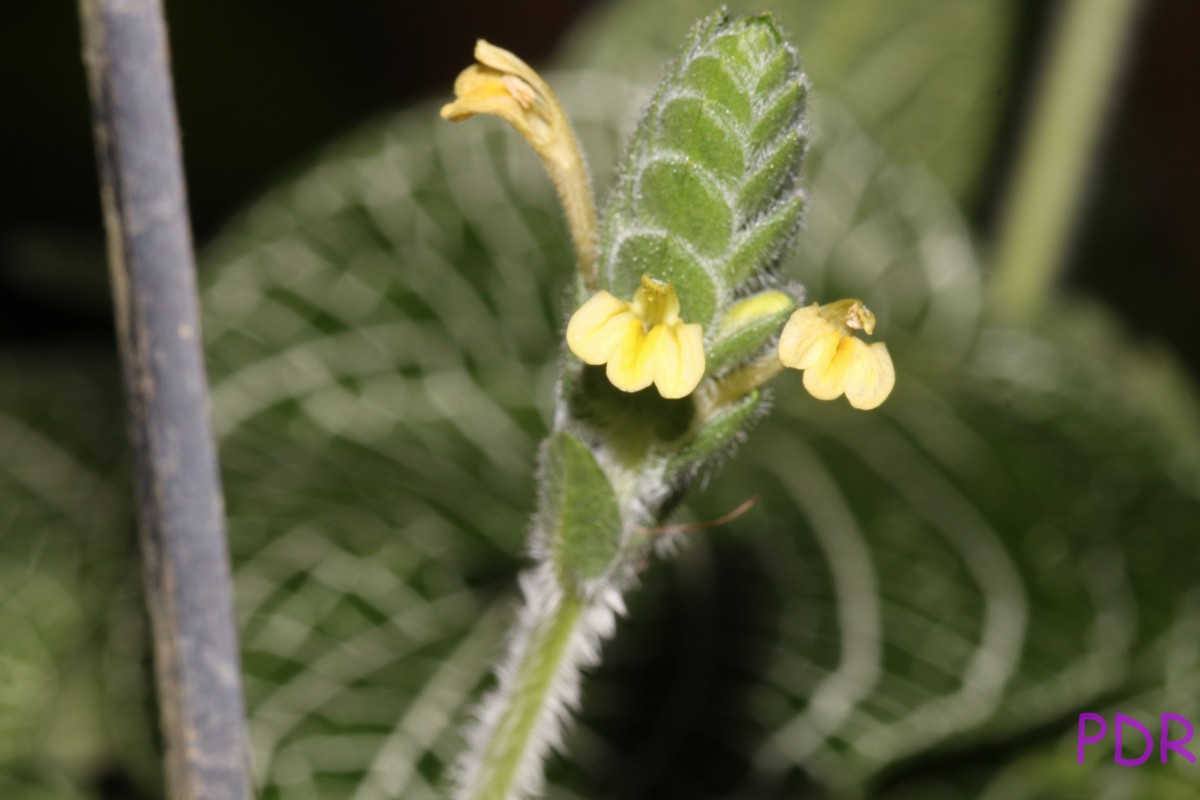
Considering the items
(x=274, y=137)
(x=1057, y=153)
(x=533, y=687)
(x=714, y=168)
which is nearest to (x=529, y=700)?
(x=533, y=687)

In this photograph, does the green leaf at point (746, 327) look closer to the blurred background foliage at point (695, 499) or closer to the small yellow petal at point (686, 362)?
the small yellow petal at point (686, 362)

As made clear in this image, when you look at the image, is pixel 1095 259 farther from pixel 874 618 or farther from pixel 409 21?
pixel 409 21

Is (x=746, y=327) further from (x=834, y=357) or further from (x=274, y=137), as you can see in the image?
(x=274, y=137)

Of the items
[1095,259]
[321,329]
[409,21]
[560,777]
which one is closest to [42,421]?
[321,329]

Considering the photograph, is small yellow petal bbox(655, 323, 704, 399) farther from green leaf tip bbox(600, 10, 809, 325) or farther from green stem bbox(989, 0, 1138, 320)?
green stem bbox(989, 0, 1138, 320)

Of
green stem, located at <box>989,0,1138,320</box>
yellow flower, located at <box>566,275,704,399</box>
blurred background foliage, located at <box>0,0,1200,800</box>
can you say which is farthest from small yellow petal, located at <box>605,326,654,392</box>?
green stem, located at <box>989,0,1138,320</box>
